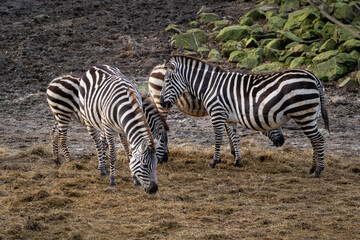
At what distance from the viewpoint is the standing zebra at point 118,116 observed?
25.6ft

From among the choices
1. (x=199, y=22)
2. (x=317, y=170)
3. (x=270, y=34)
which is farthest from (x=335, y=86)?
(x=199, y=22)

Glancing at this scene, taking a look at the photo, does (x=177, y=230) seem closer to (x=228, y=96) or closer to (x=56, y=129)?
(x=228, y=96)

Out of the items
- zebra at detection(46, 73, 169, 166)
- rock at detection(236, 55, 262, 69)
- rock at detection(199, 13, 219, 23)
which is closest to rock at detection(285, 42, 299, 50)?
rock at detection(236, 55, 262, 69)

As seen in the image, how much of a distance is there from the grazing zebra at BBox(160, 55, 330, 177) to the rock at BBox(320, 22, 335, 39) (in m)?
7.73

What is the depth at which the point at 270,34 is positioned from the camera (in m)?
18.5

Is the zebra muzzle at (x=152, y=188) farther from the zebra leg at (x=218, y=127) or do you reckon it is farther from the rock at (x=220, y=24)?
the rock at (x=220, y=24)

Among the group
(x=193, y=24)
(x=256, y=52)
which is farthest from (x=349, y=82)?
(x=193, y=24)

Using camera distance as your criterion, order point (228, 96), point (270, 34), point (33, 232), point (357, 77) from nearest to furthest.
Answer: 1. point (33, 232)
2. point (228, 96)
3. point (357, 77)
4. point (270, 34)

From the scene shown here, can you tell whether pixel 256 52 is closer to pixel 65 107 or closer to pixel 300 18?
pixel 300 18

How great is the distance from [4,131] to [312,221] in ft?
27.8

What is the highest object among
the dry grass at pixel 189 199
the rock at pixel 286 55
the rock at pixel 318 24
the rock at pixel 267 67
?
the rock at pixel 318 24

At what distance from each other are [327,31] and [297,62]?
218 centimetres

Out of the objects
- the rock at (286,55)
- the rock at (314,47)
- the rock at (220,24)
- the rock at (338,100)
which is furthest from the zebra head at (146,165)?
the rock at (220,24)

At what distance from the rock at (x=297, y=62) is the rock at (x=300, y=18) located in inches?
Answer: 107
